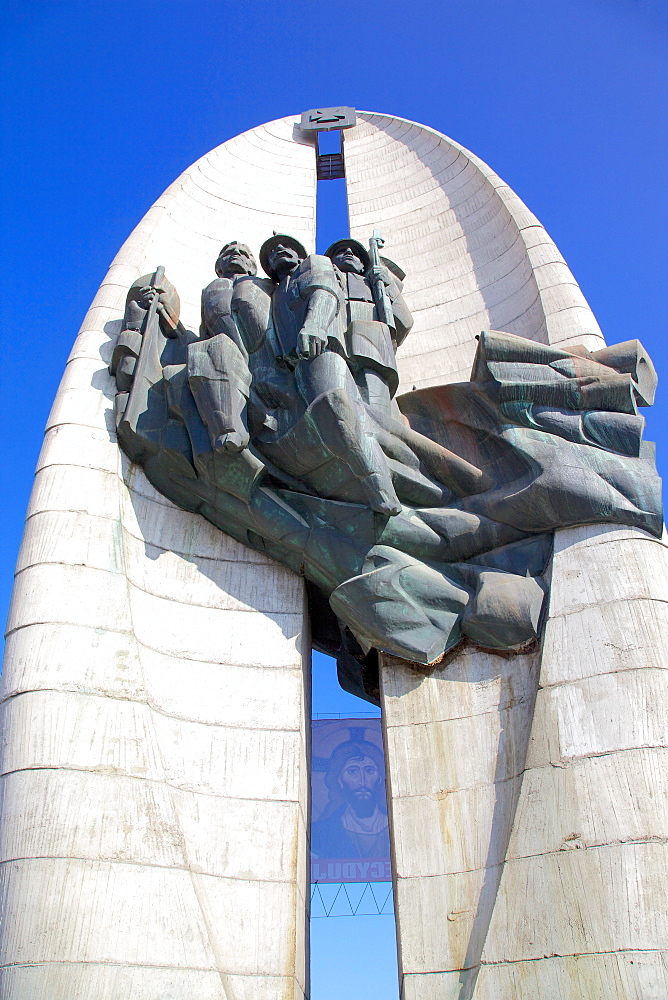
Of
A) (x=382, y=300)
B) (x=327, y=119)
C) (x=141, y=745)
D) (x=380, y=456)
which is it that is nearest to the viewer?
(x=141, y=745)

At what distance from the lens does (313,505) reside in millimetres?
7605

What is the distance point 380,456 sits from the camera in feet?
24.1

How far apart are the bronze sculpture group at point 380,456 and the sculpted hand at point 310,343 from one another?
0.05 ft

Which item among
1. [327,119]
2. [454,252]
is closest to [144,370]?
[454,252]

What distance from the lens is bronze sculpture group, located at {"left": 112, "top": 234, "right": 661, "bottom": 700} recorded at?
23.4ft

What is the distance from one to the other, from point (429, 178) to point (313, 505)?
762 centimetres

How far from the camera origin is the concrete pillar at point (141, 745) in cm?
560

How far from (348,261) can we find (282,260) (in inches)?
29.0

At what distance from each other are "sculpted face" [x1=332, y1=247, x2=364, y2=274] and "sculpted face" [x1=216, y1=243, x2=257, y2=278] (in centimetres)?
97

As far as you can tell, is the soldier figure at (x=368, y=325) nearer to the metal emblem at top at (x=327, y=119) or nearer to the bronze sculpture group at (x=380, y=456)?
the bronze sculpture group at (x=380, y=456)

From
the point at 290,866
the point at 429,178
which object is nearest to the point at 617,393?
the point at 290,866

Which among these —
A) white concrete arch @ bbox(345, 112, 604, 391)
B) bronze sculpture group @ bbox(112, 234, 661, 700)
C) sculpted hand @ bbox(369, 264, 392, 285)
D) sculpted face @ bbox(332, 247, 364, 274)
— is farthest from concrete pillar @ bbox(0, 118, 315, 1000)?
white concrete arch @ bbox(345, 112, 604, 391)

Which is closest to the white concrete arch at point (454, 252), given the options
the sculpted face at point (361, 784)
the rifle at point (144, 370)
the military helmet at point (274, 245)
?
the military helmet at point (274, 245)

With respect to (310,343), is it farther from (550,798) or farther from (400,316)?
(550,798)
